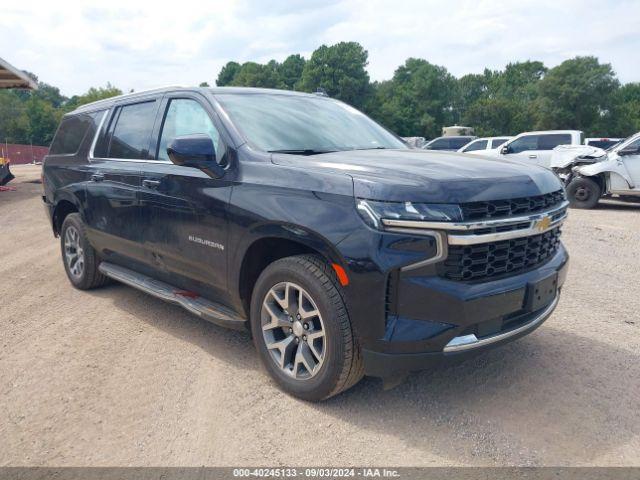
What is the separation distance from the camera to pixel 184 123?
3869 millimetres

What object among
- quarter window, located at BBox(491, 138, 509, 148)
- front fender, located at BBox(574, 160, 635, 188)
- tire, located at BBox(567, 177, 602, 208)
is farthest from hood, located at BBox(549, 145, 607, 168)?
quarter window, located at BBox(491, 138, 509, 148)

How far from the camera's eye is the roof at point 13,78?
1641 centimetres

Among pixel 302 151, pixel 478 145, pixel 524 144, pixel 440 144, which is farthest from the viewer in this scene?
pixel 440 144

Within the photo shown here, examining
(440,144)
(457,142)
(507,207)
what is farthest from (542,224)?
(457,142)

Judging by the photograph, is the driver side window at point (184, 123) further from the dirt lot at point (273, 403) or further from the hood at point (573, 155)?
the hood at point (573, 155)

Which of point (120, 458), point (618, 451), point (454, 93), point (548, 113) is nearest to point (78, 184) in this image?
point (120, 458)

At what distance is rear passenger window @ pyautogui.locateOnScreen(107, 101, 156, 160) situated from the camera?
422 centimetres

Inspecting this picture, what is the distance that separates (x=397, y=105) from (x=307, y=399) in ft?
235

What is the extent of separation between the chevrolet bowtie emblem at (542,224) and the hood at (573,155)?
1013cm

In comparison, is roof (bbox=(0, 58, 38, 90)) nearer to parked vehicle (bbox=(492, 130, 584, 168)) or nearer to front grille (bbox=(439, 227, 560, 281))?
parked vehicle (bbox=(492, 130, 584, 168))

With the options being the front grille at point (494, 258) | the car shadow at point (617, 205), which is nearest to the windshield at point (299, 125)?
the front grille at point (494, 258)

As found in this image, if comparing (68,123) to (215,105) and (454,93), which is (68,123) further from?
(454,93)

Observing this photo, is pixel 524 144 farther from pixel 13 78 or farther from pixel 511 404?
pixel 13 78

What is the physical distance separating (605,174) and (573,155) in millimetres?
1560
